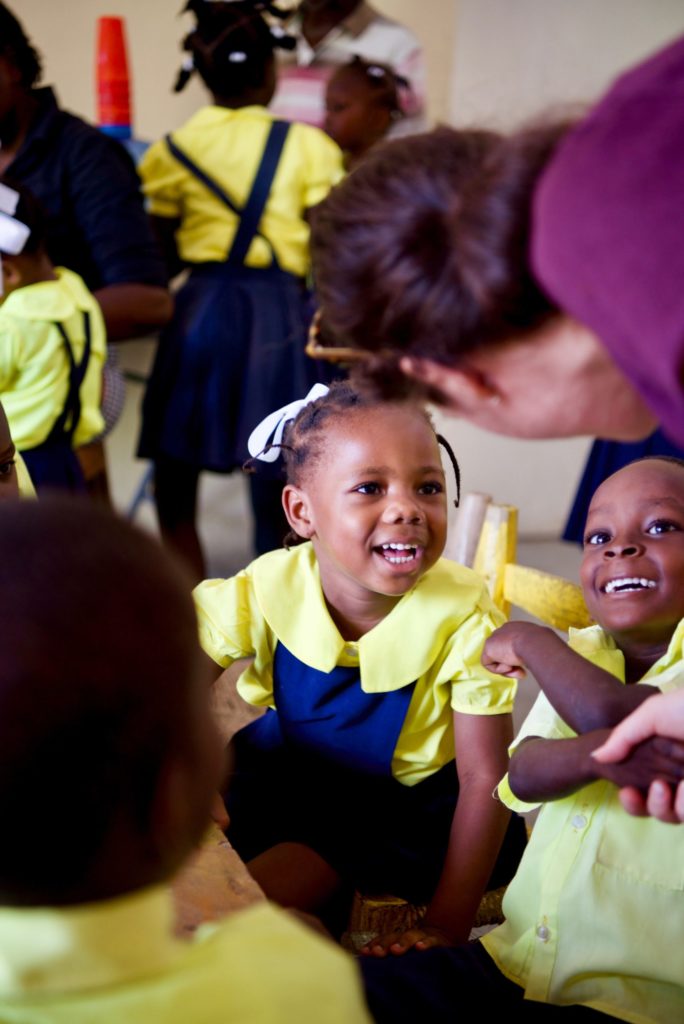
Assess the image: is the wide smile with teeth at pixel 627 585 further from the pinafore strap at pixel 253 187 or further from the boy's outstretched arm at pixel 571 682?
the pinafore strap at pixel 253 187

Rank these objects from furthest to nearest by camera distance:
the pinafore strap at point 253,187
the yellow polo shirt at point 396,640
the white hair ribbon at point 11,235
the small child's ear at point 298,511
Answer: the pinafore strap at point 253,187
the white hair ribbon at point 11,235
the small child's ear at point 298,511
the yellow polo shirt at point 396,640

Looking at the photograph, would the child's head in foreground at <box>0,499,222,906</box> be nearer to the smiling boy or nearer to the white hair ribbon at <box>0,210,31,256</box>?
the smiling boy

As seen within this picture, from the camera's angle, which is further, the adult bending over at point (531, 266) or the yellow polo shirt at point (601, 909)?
the yellow polo shirt at point (601, 909)

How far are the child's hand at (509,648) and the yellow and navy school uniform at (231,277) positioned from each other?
6.39 feet

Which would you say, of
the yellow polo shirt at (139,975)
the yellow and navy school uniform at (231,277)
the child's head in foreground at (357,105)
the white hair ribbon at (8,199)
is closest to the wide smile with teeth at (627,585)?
the yellow polo shirt at (139,975)

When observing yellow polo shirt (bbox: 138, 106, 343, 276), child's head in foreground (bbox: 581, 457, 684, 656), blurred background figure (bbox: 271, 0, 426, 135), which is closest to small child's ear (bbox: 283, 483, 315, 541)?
child's head in foreground (bbox: 581, 457, 684, 656)

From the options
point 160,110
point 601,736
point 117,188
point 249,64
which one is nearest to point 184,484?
point 117,188

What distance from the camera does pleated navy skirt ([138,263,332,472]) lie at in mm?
3117

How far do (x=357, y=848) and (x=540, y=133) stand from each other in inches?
43.1

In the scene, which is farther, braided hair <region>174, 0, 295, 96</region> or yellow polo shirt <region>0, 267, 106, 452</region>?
braided hair <region>174, 0, 295, 96</region>

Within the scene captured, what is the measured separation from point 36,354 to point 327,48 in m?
2.08

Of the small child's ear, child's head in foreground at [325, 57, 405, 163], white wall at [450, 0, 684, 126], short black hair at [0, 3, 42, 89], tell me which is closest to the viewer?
the small child's ear

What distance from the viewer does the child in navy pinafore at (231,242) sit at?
3.04 meters

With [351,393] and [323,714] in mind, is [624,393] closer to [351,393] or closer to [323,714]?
[351,393]
